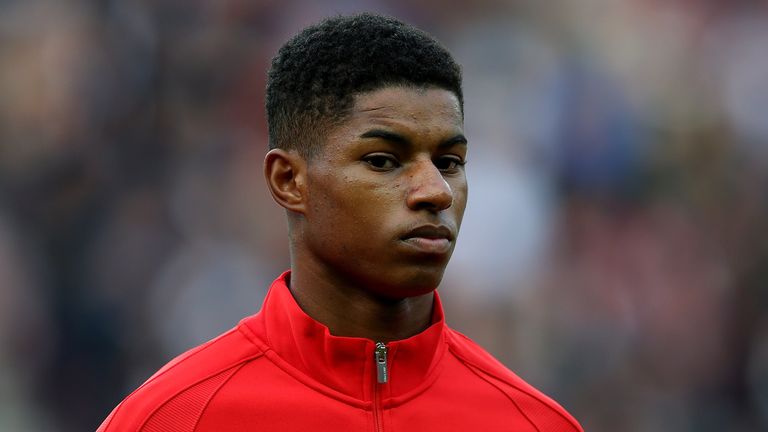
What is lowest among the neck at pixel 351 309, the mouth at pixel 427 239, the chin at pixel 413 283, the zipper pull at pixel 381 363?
the zipper pull at pixel 381 363

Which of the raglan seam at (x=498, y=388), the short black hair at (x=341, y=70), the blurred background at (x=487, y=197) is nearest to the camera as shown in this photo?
the short black hair at (x=341, y=70)

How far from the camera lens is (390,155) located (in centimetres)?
250

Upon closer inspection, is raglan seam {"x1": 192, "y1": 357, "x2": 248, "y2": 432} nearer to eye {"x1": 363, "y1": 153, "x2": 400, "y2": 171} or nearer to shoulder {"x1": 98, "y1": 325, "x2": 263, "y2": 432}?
shoulder {"x1": 98, "y1": 325, "x2": 263, "y2": 432}

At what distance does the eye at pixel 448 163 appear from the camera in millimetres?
2580

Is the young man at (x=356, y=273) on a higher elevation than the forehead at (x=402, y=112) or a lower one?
lower

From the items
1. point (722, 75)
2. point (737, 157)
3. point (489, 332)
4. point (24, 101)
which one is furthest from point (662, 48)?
point (24, 101)

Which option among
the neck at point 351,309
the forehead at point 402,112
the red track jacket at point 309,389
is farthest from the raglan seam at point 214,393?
the forehead at point 402,112

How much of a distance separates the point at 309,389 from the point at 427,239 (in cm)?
46

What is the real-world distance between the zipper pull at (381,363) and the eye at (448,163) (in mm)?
464

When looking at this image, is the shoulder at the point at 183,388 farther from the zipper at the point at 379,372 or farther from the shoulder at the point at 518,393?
the shoulder at the point at 518,393

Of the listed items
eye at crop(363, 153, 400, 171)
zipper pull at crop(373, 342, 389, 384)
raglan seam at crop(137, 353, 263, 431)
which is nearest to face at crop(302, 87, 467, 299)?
eye at crop(363, 153, 400, 171)

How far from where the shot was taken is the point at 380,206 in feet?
8.07

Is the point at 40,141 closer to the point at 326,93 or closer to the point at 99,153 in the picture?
the point at 99,153

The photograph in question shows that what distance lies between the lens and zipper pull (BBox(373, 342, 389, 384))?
251 centimetres
